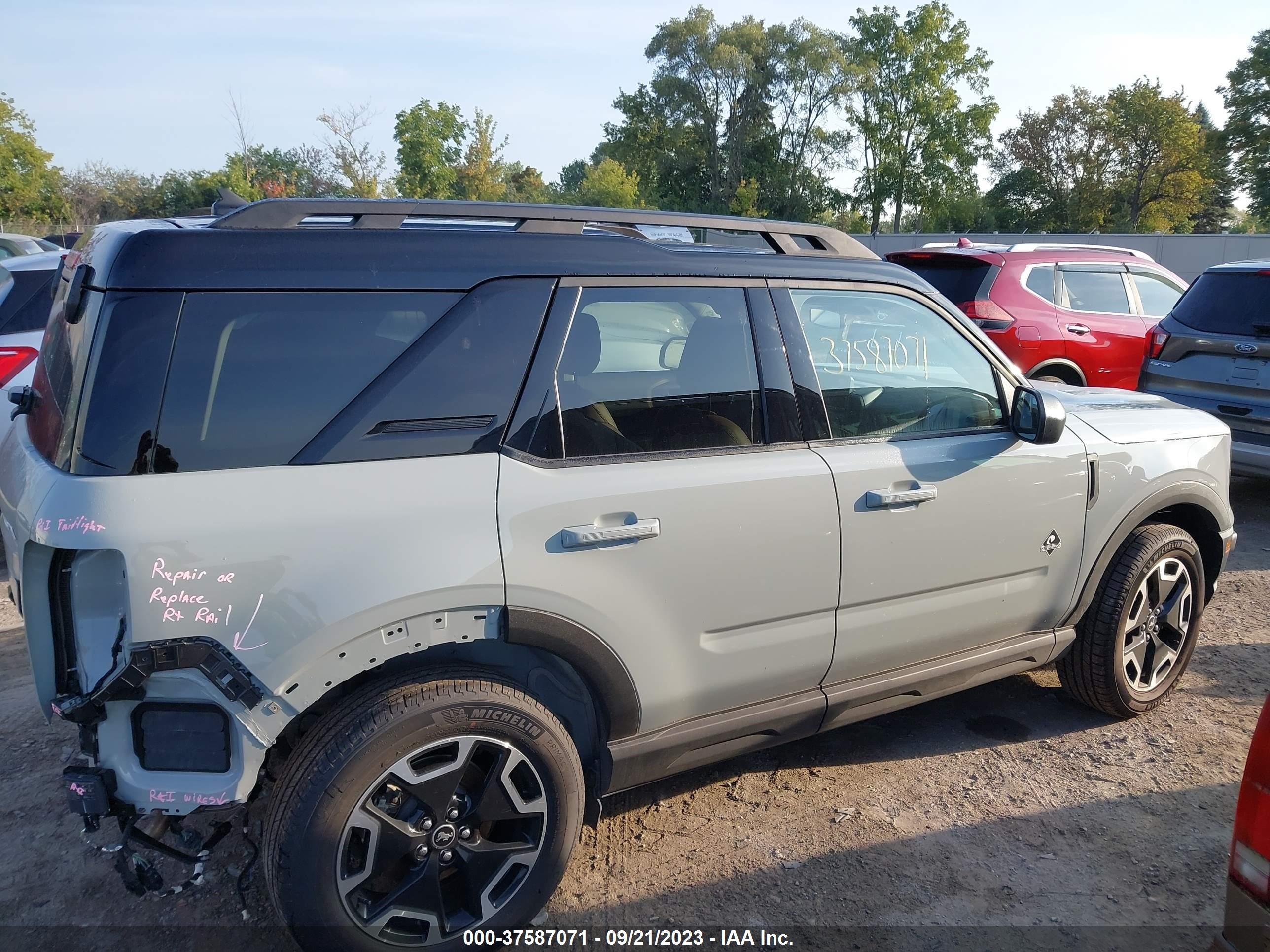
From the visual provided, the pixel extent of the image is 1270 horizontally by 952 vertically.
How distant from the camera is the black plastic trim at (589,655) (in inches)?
95.3

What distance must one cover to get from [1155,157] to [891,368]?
50036 mm

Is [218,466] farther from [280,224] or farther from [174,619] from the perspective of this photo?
[280,224]

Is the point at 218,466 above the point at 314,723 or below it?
above

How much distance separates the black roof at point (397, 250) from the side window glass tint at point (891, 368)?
0.75ft

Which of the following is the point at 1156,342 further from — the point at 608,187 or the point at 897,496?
the point at 608,187

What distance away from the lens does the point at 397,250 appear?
2.41m

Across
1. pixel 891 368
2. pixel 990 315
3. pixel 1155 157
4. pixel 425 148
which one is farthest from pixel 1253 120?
pixel 891 368

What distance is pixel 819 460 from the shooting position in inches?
116

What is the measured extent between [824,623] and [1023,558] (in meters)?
0.93

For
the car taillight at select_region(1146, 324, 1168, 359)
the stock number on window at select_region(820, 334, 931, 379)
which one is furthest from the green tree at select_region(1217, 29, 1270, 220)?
the stock number on window at select_region(820, 334, 931, 379)

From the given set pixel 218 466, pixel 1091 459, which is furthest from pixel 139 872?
pixel 1091 459

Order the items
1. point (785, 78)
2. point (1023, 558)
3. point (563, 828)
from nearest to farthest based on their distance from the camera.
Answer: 1. point (563, 828)
2. point (1023, 558)
3. point (785, 78)

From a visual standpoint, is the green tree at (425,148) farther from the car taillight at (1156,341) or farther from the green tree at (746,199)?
the green tree at (746,199)

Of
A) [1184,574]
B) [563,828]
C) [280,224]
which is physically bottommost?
[563,828]
